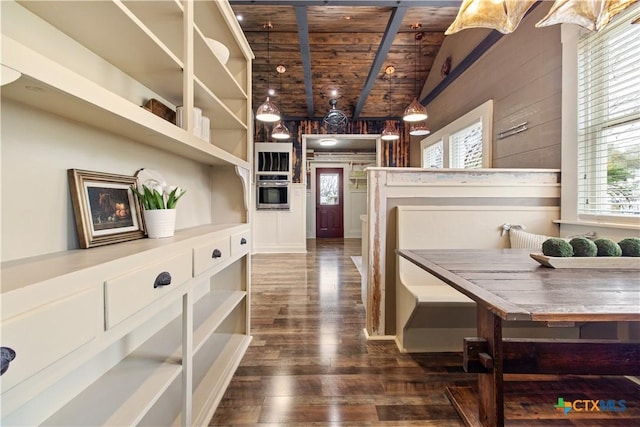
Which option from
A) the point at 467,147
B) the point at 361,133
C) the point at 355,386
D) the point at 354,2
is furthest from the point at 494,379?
the point at 361,133

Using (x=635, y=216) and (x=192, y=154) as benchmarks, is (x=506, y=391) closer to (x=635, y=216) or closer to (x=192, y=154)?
(x=635, y=216)

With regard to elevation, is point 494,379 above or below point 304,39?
below

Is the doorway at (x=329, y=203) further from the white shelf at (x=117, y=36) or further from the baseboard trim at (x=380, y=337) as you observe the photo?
the white shelf at (x=117, y=36)

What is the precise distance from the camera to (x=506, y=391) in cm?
161

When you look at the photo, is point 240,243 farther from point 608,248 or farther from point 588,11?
point 588,11

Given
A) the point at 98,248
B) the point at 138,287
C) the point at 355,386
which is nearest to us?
the point at 138,287

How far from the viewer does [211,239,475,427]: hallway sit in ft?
4.74

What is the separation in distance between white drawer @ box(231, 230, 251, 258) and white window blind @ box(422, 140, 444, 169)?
3.80 m

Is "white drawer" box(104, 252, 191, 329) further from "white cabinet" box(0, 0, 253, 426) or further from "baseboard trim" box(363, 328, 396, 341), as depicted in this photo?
"baseboard trim" box(363, 328, 396, 341)

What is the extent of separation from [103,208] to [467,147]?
416 cm

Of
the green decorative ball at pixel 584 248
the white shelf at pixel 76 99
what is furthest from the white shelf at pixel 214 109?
the green decorative ball at pixel 584 248

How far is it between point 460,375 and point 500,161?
2.38m

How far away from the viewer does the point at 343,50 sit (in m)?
4.66

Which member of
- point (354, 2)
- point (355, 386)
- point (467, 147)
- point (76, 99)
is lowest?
point (355, 386)
